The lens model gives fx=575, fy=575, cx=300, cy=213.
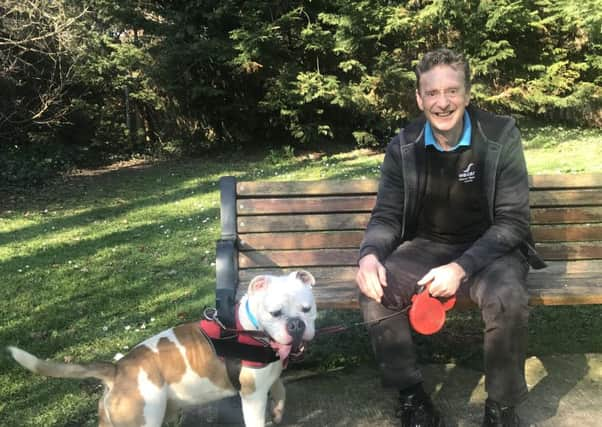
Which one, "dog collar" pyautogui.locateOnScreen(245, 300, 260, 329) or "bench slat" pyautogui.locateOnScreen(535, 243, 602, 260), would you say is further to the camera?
"bench slat" pyautogui.locateOnScreen(535, 243, 602, 260)

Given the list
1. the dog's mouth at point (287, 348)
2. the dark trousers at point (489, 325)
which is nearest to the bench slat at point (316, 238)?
the dark trousers at point (489, 325)

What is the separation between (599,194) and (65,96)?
14.4 meters

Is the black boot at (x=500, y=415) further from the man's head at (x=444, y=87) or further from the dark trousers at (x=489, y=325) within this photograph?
the man's head at (x=444, y=87)

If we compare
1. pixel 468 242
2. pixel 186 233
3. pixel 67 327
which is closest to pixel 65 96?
pixel 186 233

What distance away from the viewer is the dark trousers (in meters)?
2.63

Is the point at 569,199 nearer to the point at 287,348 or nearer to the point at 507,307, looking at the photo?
the point at 507,307

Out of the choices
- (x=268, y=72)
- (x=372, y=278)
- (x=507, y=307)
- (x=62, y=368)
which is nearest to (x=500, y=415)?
(x=507, y=307)

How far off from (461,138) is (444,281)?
83 centimetres

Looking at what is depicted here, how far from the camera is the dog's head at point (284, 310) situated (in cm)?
247

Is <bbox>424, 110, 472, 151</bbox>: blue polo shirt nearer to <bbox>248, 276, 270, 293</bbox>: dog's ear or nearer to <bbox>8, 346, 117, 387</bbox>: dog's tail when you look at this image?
<bbox>248, 276, 270, 293</bbox>: dog's ear

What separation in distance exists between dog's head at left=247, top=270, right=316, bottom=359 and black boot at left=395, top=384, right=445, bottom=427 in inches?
25.6

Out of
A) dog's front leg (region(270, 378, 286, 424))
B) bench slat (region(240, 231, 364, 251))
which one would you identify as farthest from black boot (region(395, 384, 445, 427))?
bench slat (region(240, 231, 364, 251))

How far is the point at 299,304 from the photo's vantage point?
2.53 m

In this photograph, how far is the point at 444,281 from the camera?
8.67 feet
